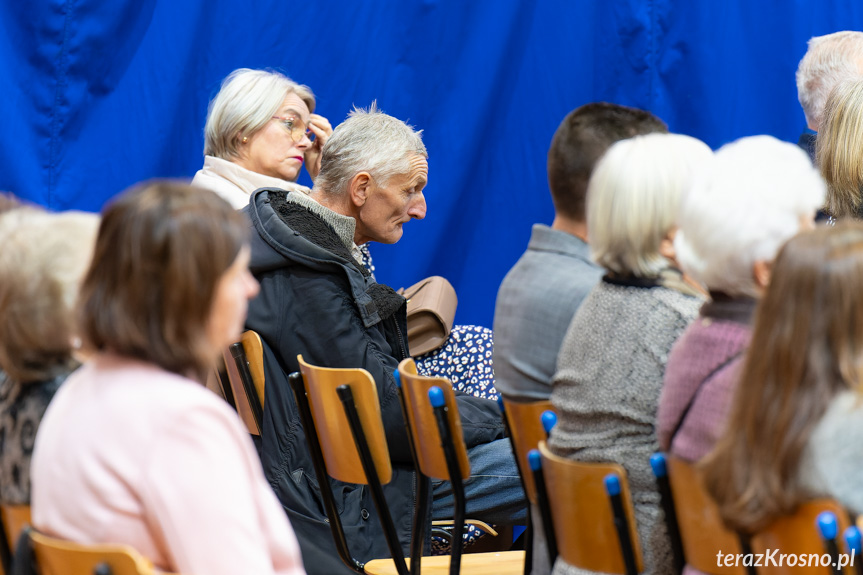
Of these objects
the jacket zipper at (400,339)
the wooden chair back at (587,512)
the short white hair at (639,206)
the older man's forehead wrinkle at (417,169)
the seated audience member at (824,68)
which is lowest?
the jacket zipper at (400,339)

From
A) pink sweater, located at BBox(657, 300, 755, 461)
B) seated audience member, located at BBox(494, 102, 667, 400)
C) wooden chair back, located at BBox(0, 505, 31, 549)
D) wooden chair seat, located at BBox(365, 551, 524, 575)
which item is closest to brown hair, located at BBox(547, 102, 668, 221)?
seated audience member, located at BBox(494, 102, 667, 400)

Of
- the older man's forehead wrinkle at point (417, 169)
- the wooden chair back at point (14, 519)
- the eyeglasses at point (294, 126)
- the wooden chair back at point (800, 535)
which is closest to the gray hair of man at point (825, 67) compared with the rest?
the older man's forehead wrinkle at point (417, 169)

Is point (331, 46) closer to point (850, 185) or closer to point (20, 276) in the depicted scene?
point (850, 185)

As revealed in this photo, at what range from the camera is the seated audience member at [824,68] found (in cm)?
335

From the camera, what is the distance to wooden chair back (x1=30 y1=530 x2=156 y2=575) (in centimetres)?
112

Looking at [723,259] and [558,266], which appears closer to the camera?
[723,259]

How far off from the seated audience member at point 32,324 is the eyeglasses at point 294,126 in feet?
6.34

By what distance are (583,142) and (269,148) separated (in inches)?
64.0

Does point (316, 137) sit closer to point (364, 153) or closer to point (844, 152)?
point (364, 153)

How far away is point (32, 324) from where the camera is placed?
1.50 meters

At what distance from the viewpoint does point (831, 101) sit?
2.89 meters

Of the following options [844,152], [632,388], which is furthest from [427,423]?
[844,152]

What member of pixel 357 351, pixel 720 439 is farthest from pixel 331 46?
pixel 720 439

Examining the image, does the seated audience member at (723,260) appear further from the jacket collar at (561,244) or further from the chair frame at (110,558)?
the chair frame at (110,558)
